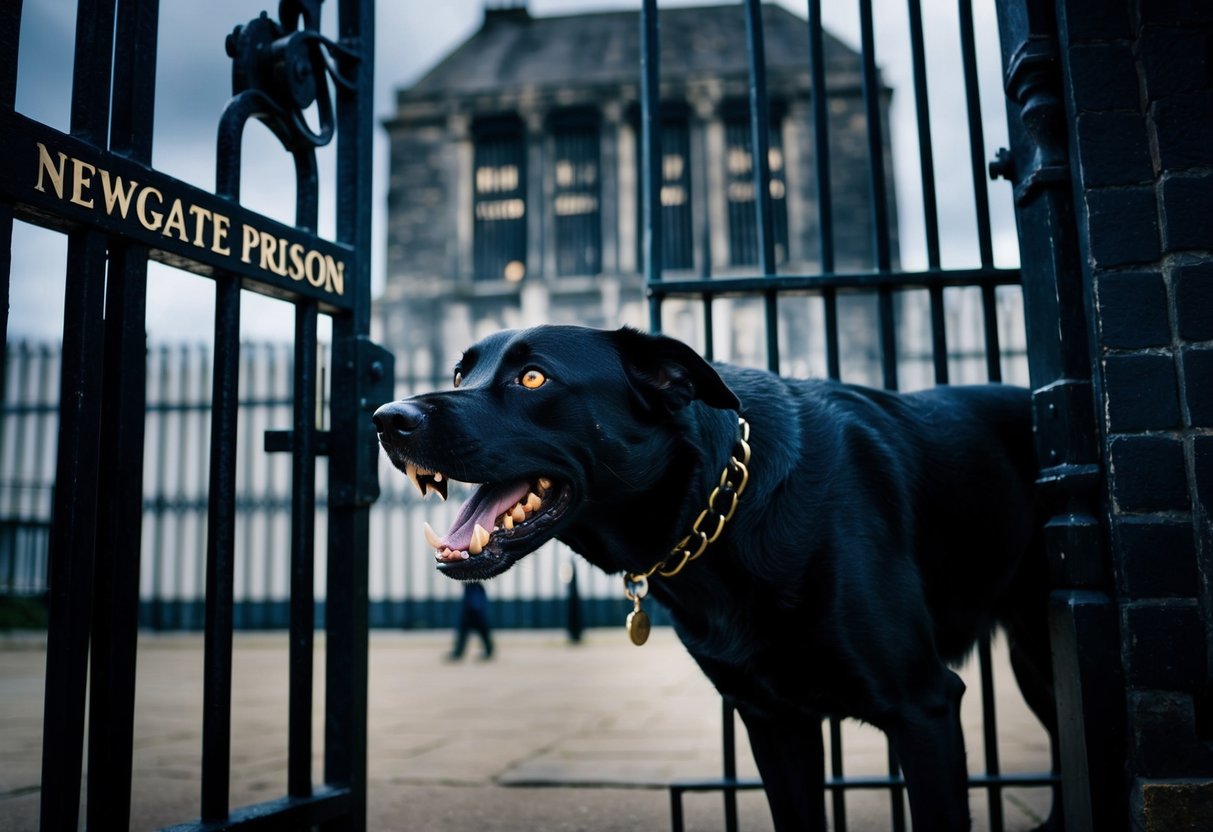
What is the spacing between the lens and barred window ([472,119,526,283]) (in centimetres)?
2128

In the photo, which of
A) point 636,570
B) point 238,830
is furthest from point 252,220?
point 238,830

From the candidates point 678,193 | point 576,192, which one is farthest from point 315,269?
point 576,192

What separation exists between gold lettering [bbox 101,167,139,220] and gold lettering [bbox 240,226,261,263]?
30 cm

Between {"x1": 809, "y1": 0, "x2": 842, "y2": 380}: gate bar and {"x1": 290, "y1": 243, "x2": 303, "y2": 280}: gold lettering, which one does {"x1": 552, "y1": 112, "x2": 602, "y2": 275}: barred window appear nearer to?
{"x1": 809, "y1": 0, "x2": 842, "y2": 380}: gate bar

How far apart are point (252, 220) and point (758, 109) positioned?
141 centimetres

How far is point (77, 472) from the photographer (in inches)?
64.0

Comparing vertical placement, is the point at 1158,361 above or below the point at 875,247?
below

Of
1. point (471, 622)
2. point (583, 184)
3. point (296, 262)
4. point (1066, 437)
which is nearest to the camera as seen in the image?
point (1066, 437)

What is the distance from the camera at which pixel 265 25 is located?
85.5 inches

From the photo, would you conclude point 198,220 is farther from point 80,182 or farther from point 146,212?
point 80,182

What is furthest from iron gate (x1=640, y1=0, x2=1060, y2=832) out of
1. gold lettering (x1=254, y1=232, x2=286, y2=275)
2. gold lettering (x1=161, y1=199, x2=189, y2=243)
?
gold lettering (x1=161, y1=199, x2=189, y2=243)

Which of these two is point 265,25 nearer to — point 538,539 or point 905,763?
point 538,539

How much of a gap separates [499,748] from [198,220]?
297 centimetres

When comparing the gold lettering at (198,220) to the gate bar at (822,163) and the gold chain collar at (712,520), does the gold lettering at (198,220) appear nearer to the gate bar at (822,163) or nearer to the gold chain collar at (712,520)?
the gold chain collar at (712,520)
